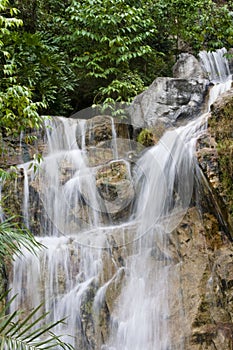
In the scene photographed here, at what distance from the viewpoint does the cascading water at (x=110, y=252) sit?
405 centimetres

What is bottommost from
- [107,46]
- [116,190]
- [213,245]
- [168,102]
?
[213,245]

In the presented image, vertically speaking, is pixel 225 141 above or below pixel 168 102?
below

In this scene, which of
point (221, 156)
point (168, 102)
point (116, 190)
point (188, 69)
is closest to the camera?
point (221, 156)

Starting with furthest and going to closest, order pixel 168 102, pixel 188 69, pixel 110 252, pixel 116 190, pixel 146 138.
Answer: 1. pixel 188 69
2. pixel 168 102
3. pixel 146 138
4. pixel 116 190
5. pixel 110 252

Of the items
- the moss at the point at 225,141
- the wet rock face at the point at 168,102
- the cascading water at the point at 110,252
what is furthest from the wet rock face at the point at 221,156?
the wet rock face at the point at 168,102

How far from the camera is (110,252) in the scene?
4566 millimetres

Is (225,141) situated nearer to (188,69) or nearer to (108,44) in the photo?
(188,69)

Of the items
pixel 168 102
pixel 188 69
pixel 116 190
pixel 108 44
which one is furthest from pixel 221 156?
pixel 108 44

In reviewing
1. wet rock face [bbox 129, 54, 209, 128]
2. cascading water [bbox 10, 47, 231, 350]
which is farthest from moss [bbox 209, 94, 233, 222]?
wet rock face [bbox 129, 54, 209, 128]

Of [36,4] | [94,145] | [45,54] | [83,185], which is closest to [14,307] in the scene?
[83,185]

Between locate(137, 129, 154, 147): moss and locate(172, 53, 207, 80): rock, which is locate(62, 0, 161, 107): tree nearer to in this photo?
locate(172, 53, 207, 80): rock

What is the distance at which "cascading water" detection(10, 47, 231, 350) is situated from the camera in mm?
4051

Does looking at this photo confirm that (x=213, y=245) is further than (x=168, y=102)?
Result: No

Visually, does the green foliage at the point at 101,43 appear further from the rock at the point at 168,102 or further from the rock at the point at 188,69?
the rock at the point at 188,69
